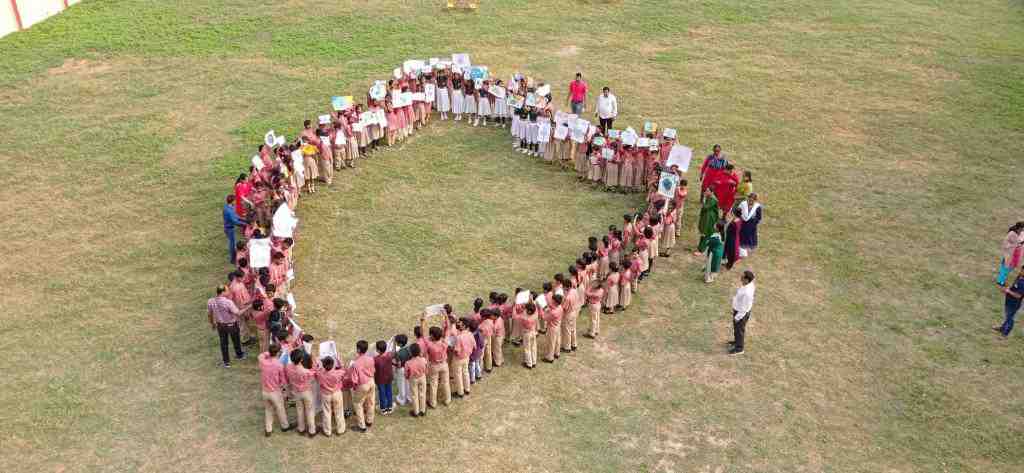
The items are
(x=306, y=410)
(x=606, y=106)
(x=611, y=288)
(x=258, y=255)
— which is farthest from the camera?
(x=606, y=106)

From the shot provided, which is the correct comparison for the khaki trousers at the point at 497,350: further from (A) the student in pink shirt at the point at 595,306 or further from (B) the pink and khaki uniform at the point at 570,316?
(A) the student in pink shirt at the point at 595,306

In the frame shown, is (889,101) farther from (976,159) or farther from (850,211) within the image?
(850,211)

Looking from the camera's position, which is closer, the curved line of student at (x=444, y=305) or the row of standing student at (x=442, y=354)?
the row of standing student at (x=442, y=354)

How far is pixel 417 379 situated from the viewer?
14945mm

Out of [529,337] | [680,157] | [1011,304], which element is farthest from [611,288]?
[1011,304]

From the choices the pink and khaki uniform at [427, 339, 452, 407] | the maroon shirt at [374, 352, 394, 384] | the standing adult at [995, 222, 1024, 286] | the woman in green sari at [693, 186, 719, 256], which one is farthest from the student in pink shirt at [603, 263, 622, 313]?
the standing adult at [995, 222, 1024, 286]

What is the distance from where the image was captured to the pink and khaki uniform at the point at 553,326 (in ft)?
53.2

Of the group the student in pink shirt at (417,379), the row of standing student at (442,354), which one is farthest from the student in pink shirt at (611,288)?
the student in pink shirt at (417,379)

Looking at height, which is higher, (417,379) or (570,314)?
(570,314)

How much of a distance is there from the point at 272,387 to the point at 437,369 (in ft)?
8.57

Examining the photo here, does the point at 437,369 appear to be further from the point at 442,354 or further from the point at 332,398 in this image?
the point at 332,398

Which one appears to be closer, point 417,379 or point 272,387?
point 272,387

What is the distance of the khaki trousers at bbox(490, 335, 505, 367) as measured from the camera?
16.2m

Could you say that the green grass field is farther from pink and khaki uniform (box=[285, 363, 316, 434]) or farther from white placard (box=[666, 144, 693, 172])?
white placard (box=[666, 144, 693, 172])
